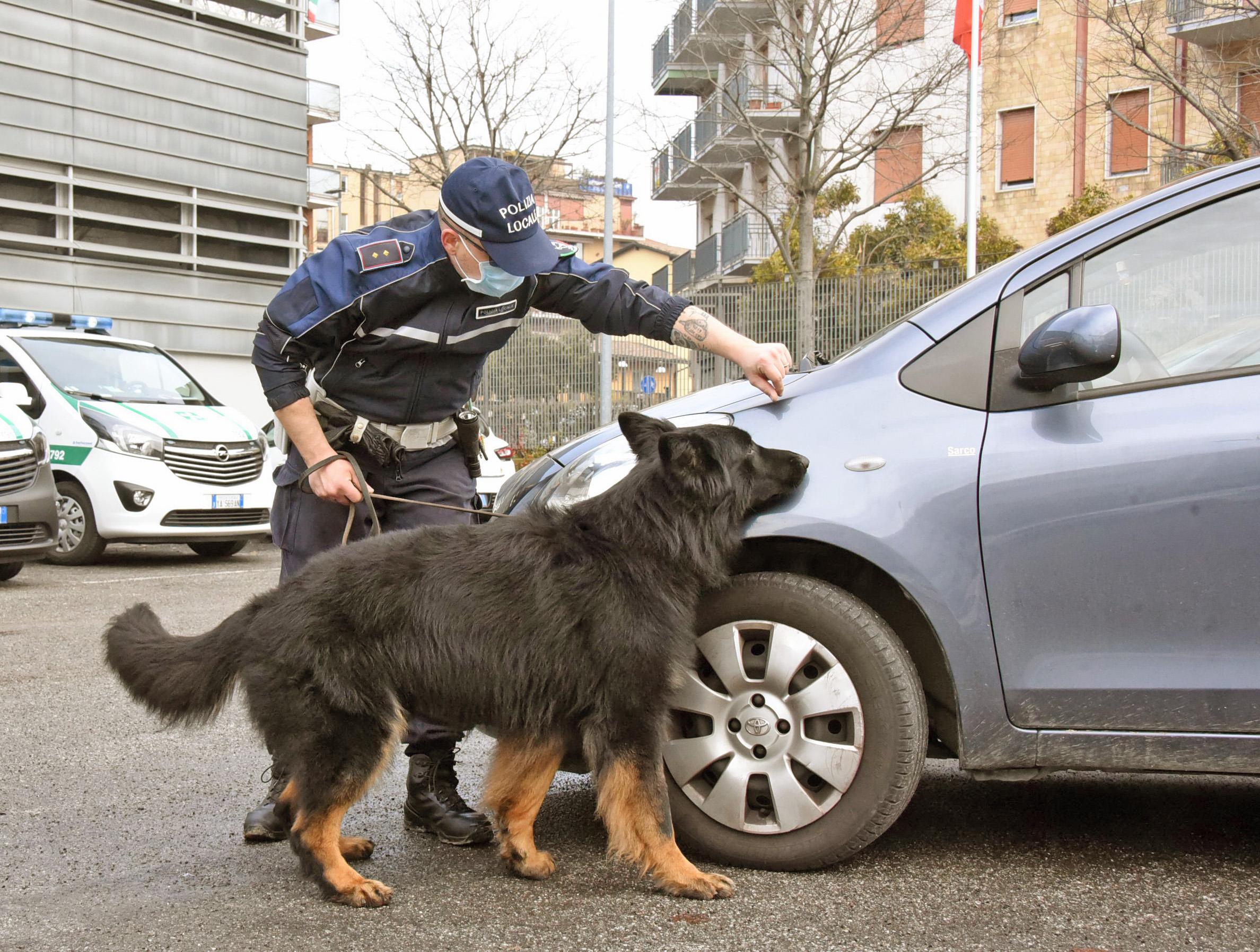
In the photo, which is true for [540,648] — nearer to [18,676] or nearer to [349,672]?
[349,672]

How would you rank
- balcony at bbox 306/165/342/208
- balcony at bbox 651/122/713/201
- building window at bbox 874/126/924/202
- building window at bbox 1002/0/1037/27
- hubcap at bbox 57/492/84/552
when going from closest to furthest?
hubcap at bbox 57/492/84/552
balcony at bbox 651/122/713/201
building window at bbox 1002/0/1037/27
building window at bbox 874/126/924/202
balcony at bbox 306/165/342/208

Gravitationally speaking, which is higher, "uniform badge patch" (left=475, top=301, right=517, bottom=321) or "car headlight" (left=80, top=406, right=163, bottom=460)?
"uniform badge patch" (left=475, top=301, right=517, bottom=321)

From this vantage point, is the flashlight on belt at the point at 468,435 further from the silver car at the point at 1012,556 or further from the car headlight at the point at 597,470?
the silver car at the point at 1012,556

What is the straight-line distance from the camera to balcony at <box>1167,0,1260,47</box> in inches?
772

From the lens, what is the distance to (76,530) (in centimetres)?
1138

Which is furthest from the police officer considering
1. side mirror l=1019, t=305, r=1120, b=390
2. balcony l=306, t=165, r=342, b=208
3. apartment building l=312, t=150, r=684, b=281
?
balcony l=306, t=165, r=342, b=208

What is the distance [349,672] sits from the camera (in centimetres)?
321

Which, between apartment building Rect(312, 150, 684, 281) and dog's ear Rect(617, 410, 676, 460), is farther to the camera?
apartment building Rect(312, 150, 684, 281)

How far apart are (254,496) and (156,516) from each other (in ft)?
3.01

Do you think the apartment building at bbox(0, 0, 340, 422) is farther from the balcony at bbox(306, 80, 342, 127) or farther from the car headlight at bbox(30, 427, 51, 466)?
the car headlight at bbox(30, 427, 51, 466)

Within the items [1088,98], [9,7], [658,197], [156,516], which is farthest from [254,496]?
[658,197]

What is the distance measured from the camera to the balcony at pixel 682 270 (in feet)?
118

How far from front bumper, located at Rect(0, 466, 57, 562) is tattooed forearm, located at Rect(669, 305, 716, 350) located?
7356 mm

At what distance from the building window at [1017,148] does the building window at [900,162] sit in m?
1.84
